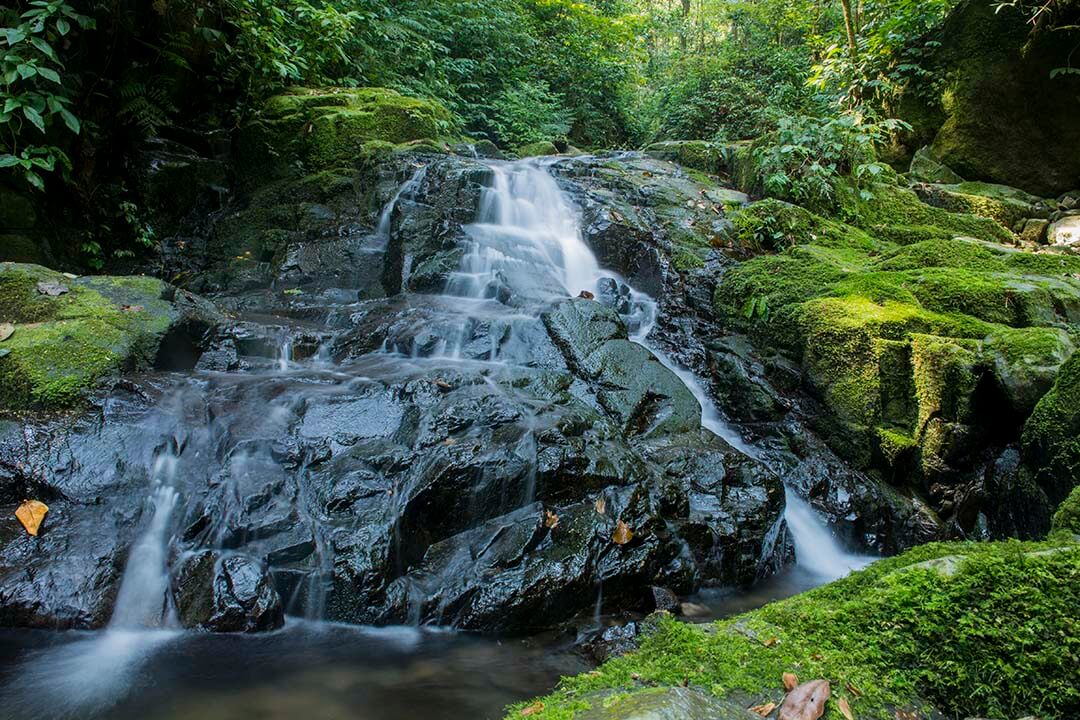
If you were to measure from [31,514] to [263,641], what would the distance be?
5.48 ft

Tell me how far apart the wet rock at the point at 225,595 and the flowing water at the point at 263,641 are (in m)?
0.07

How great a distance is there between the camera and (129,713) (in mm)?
2668

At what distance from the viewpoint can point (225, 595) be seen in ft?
11.0

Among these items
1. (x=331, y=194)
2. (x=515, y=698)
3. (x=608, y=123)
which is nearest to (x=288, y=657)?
(x=515, y=698)

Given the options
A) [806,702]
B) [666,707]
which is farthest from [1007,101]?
[666,707]

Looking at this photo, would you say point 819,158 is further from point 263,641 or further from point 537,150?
point 263,641

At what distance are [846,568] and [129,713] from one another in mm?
4766

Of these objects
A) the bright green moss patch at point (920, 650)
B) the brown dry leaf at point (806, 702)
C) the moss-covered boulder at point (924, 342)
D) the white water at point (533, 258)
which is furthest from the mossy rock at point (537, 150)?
the brown dry leaf at point (806, 702)

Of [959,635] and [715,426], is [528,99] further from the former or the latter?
[959,635]

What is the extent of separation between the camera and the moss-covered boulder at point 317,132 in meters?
9.41

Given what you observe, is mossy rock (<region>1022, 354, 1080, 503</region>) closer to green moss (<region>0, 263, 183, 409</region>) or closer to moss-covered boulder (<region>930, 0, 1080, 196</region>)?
green moss (<region>0, 263, 183, 409</region>)

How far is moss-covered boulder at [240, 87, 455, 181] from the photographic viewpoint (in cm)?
941

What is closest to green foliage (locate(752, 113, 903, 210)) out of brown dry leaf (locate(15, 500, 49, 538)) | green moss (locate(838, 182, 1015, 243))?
green moss (locate(838, 182, 1015, 243))

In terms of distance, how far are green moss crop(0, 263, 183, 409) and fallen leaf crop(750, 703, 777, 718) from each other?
15.6ft
